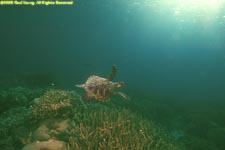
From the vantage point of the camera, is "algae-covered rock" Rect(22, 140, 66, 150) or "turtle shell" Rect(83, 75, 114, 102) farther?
"turtle shell" Rect(83, 75, 114, 102)

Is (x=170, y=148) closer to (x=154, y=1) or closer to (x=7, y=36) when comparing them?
(x=154, y=1)

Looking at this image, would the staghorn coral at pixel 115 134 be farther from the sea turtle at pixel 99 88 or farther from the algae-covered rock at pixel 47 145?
the sea turtle at pixel 99 88

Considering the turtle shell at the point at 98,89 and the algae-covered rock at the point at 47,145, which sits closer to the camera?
the algae-covered rock at the point at 47,145

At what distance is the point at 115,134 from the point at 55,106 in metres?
2.71

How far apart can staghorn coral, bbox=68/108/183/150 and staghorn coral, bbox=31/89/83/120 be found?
1151mm

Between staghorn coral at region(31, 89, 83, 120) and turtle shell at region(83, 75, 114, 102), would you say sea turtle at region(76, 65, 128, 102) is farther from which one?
staghorn coral at region(31, 89, 83, 120)

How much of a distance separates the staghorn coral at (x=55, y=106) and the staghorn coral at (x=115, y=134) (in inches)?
45.3

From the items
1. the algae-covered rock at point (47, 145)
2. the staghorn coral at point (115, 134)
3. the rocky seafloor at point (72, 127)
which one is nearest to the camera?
the staghorn coral at point (115, 134)

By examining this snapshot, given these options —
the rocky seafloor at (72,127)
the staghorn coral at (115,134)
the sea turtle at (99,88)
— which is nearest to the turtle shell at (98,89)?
the sea turtle at (99,88)

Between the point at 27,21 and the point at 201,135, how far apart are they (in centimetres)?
8071

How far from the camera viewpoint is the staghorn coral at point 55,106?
8047 mm

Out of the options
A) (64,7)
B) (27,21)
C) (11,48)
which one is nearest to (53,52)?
(11,48)

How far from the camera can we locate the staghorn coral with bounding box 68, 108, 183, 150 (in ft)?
19.6

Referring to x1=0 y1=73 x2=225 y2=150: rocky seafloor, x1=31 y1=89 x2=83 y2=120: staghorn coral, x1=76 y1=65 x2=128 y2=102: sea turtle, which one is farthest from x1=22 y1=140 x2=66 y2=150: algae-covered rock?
→ x1=76 y1=65 x2=128 y2=102: sea turtle
